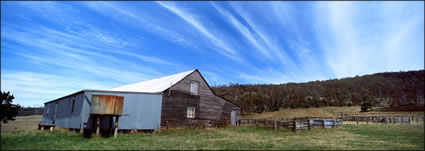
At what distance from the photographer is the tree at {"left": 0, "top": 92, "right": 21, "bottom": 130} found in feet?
37.3

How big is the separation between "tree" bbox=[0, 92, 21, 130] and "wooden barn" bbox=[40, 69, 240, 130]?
15.6 feet

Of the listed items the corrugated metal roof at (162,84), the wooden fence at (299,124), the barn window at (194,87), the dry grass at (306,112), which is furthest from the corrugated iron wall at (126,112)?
the dry grass at (306,112)

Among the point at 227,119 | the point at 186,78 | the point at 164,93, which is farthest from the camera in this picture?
the point at 227,119

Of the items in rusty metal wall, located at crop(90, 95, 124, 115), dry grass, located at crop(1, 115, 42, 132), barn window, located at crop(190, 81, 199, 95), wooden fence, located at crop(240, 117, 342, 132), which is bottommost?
dry grass, located at crop(1, 115, 42, 132)

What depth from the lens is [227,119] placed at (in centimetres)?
2805

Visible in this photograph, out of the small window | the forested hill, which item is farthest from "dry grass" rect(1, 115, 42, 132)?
the forested hill

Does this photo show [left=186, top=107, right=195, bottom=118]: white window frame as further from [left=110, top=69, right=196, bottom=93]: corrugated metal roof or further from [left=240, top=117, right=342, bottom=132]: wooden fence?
[left=240, top=117, right=342, bottom=132]: wooden fence

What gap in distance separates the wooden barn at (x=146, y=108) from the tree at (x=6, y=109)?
15.6 ft

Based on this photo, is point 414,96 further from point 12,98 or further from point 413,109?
point 12,98

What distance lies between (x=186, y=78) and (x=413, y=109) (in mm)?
18053

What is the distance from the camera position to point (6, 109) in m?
11.9

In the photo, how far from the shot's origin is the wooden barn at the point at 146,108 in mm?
18000

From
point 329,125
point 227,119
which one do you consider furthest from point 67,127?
point 329,125

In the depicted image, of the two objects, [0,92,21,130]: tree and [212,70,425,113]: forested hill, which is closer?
[0,92,21,130]: tree
